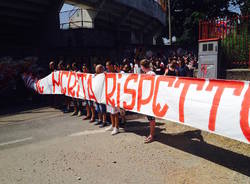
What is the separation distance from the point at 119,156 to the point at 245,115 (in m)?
2.33

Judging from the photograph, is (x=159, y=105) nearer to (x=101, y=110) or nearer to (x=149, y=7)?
(x=101, y=110)

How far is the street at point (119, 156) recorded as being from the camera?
363cm

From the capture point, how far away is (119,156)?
4.38m

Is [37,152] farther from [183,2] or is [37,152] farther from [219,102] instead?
[183,2]

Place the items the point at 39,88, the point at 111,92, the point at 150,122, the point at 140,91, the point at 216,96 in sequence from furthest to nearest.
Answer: the point at 39,88 < the point at 111,92 < the point at 150,122 < the point at 140,91 < the point at 216,96

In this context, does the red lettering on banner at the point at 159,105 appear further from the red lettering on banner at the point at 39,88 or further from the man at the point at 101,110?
the red lettering on banner at the point at 39,88

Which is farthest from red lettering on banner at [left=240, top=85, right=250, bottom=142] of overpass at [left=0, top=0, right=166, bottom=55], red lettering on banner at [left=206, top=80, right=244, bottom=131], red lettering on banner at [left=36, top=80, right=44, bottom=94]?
overpass at [left=0, top=0, right=166, bottom=55]

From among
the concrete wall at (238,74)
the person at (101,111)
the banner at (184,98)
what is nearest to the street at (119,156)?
the person at (101,111)

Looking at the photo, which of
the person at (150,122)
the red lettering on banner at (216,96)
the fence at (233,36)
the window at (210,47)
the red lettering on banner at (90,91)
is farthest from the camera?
the window at (210,47)

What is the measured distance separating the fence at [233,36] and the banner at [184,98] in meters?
4.91

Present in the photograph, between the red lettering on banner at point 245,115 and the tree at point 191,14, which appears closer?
the red lettering on banner at point 245,115

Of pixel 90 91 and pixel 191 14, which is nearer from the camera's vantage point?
pixel 90 91

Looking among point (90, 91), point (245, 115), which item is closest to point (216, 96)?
point (245, 115)

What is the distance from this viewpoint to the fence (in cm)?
794
